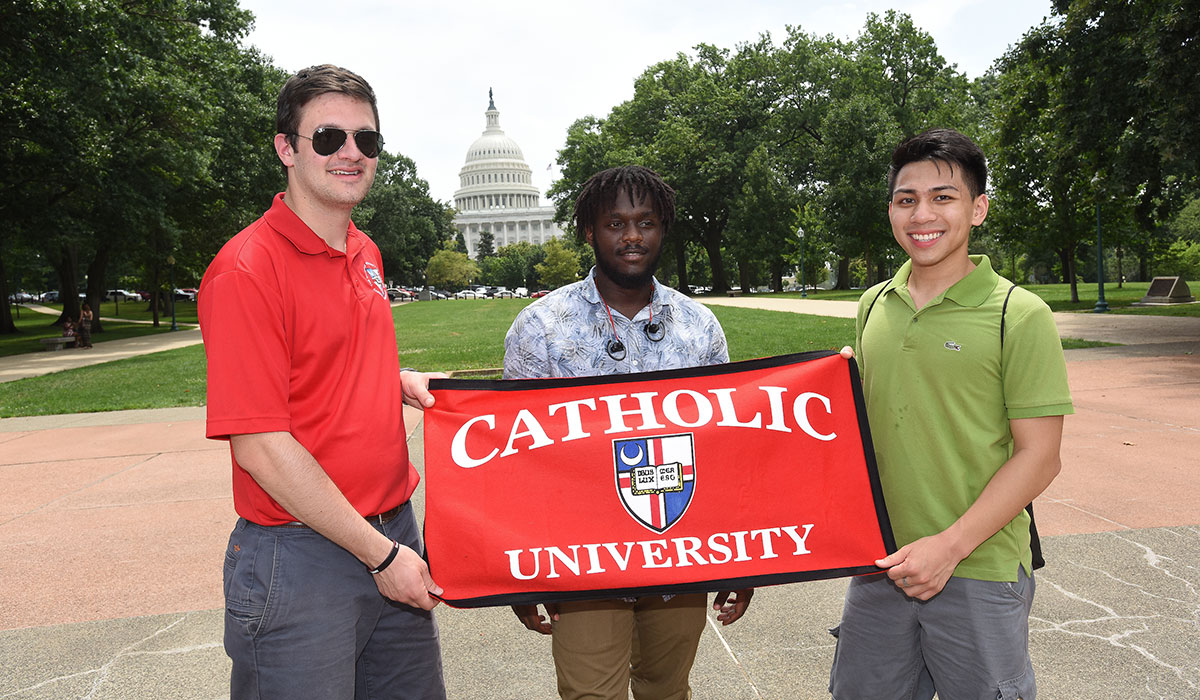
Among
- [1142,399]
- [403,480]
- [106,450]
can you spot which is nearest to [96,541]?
[106,450]

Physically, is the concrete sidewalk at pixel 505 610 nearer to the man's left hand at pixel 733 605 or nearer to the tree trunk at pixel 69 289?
the man's left hand at pixel 733 605

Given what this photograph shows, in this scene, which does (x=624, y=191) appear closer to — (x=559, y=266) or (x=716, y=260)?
(x=716, y=260)

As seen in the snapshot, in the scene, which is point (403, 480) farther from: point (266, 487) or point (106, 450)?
point (106, 450)

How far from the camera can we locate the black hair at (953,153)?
2463 mm

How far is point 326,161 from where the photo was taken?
2342 millimetres

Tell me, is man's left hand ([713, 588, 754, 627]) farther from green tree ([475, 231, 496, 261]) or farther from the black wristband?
green tree ([475, 231, 496, 261])

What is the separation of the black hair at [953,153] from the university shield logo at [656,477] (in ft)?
3.78

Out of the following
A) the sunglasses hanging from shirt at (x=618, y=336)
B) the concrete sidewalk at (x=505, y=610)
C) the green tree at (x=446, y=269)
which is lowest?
the concrete sidewalk at (x=505, y=610)

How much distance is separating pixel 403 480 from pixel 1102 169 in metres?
21.7

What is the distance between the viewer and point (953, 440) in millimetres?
2414

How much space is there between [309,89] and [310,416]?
0.99 meters

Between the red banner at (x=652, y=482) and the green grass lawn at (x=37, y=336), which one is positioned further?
the green grass lawn at (x=37, y=336)

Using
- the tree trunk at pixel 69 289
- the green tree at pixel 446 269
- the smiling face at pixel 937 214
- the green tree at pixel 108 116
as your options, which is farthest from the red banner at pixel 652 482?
the green tree at pixel 446 269

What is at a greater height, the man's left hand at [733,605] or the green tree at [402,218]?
the green tree at [402,218]
